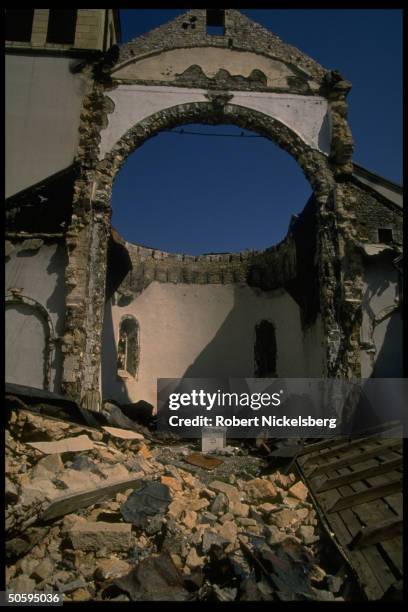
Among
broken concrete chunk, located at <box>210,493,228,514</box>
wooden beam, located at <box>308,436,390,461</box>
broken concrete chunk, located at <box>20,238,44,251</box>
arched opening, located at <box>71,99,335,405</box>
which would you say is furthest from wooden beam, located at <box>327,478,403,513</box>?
arched opening, located at <box>71,99,335,405</box>

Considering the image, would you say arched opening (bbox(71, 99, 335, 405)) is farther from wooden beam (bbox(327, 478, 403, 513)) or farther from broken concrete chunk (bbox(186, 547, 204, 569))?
broken concrete chunk (bbox(186, 547, 204, 569))

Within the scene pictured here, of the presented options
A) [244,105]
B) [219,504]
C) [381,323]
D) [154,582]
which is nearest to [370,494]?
[219,504]

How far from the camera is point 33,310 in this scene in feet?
32.1

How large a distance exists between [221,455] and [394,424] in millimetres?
3096

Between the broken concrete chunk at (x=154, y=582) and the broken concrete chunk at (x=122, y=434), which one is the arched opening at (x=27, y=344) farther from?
the broken concrete chunk at (x=154, y=582)

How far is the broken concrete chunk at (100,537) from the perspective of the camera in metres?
3.62

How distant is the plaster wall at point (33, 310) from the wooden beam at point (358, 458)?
20.5ft

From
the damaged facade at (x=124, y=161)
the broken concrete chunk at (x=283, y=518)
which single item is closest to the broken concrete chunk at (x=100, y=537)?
the broken concrete chunk at (x=283, y=518)

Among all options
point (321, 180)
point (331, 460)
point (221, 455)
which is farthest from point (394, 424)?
point (321, 180)

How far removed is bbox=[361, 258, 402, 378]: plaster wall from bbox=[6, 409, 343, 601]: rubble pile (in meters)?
5.11

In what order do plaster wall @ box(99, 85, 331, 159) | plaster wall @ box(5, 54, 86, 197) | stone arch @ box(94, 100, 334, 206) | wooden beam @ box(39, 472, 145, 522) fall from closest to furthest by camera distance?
wooden beam @ box(39, 472, 145, 522), plaster wall @ box(5, 54, 86, 197), stone arch @ box(94, 100, 334, 206), plaster wall @ box(99, 85, 331, 159)

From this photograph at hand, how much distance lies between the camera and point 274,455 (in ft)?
21.5

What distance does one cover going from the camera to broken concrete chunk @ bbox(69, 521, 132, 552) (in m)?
3.62

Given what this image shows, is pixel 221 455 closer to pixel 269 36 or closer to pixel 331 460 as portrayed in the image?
pixel 331 460
